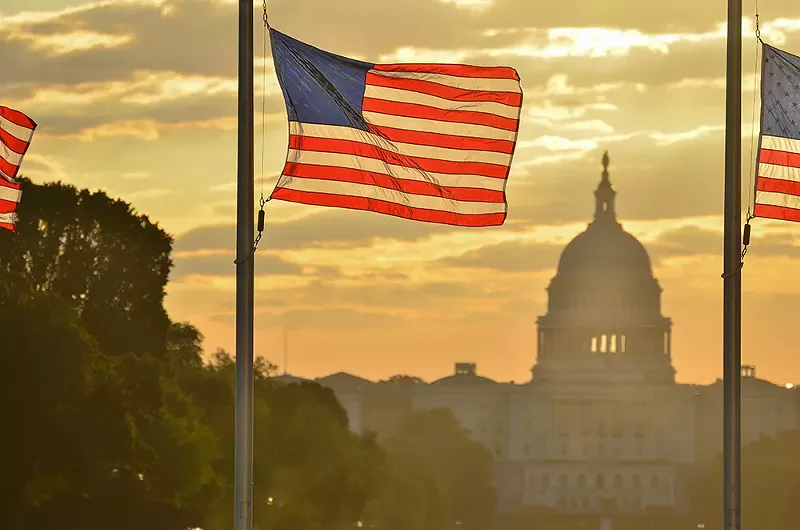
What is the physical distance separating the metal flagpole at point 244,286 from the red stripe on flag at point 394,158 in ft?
2.55

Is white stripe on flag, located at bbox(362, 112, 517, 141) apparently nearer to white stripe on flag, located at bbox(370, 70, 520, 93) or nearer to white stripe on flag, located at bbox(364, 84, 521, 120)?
white stripe on flag, located at bbox(364, 84, 521, 120)

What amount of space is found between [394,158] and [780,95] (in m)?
5.20

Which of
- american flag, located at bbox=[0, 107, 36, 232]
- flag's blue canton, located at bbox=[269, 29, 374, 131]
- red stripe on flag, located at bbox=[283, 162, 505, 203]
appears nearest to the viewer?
red stripe on flag, located at bbox=[283, 162, 505, 203]

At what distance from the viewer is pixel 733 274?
82.5 feet

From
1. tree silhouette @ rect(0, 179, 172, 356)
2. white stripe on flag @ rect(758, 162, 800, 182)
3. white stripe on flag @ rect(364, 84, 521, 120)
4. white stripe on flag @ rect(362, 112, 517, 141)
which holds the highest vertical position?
tree silhouette @ rect(0, 179, 172, 356)

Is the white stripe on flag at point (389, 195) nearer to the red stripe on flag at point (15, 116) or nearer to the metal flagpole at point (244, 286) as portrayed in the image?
the metal flagpole at point (244, 286)

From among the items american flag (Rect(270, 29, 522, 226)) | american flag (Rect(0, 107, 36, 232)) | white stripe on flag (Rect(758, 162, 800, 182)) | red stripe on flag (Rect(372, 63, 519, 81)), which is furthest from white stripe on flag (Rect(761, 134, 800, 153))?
american flag (Rect(0, 107, 36, 232))

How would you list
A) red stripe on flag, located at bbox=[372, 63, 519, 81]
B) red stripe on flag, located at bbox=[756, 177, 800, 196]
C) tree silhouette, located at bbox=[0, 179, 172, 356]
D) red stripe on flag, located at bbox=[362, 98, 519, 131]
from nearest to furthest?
red stripe on flag, located at bbox=[362, 98, 519, 131] < red stripe on flag, located at bbox=[372, 63, 519, 81] < red stripe on flag, located at bbox=[756, 177, 800, 196] < tree silhouette, located at bbox=[0, 179, 172, 356]

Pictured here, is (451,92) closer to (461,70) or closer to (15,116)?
(461,70)

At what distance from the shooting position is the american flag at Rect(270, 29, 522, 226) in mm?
24172

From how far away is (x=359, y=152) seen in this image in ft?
79.9

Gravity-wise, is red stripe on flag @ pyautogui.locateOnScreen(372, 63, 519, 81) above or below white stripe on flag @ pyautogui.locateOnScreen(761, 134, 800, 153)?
above

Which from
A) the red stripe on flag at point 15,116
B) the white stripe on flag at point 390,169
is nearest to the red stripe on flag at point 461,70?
the white stripe on flag at point 390,169

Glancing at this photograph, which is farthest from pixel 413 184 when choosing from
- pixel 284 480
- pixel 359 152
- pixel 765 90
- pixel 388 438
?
pixel 388 438
